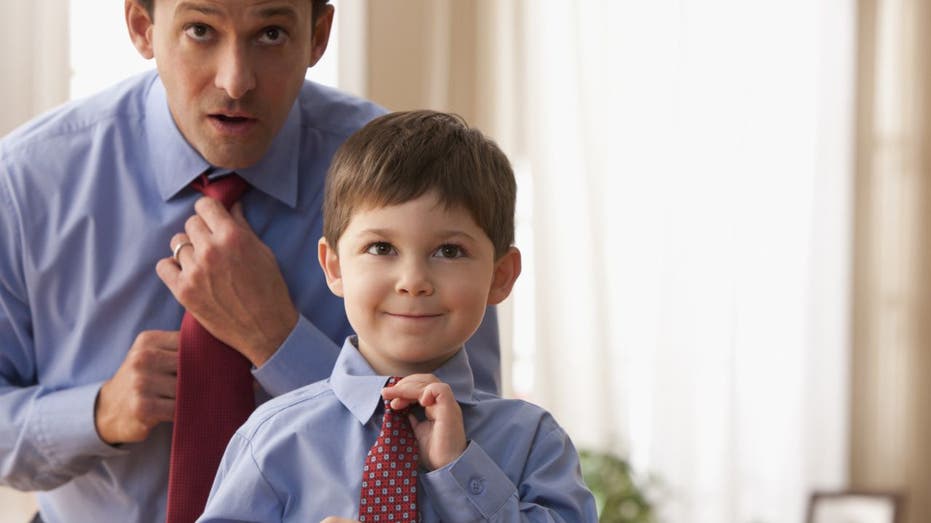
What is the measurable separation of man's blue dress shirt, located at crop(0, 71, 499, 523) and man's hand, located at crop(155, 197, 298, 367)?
0.10 meters

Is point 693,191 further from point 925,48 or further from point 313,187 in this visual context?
point 313,187

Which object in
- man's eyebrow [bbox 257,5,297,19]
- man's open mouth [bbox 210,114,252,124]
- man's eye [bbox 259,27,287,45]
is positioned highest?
man's eyebrow [bbox 257,5,297,19]

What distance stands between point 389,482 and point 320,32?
2.84 feet

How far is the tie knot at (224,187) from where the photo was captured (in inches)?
73.8

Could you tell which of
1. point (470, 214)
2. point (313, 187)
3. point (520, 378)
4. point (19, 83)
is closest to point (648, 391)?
point (520, 378)

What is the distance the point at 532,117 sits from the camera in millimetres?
4117

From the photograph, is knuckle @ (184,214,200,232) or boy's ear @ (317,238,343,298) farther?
knuckle @ (184,214,200,232)

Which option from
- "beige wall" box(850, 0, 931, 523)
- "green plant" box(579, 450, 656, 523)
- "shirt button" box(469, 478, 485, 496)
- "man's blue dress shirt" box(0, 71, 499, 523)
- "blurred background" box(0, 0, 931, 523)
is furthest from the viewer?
"beige wall" box(850, 0, 931, 523)

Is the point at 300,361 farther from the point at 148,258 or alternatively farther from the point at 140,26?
the point at 140,26

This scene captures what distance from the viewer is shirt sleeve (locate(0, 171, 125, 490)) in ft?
6.06

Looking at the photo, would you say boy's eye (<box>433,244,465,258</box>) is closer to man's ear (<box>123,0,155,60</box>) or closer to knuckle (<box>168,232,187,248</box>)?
knuckle (<box>168,232,187,248</box>)

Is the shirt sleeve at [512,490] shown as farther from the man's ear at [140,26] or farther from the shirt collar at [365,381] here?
the man's ear at [140,26]

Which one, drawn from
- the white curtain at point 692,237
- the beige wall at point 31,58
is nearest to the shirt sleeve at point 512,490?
the beige wall at point 31,58

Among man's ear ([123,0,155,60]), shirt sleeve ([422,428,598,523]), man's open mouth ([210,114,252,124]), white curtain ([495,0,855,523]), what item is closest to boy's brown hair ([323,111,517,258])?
shirt sleeve ([422,428,598,523])
